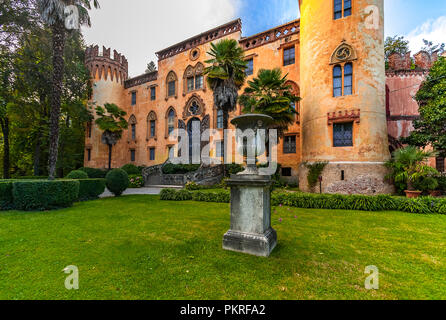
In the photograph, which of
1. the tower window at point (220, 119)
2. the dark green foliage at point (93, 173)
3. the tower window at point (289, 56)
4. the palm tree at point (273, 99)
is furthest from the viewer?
the dark green foliage at point (93, 173)

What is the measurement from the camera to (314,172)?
1166 cm

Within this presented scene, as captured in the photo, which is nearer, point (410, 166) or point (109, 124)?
point (410, 166)

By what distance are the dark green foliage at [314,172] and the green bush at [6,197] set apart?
49.3ft

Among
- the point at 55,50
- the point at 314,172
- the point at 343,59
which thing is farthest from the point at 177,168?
the point at 343,59

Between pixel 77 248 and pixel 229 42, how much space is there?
14167mm

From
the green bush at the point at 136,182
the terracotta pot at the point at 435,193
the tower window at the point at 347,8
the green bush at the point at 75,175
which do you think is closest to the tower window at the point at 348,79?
the tower window at the point at 347,8

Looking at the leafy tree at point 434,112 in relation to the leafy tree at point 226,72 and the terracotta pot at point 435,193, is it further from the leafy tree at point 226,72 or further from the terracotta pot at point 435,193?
the leafy tree at point 226,72

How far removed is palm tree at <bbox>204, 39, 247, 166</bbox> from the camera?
13297 millimetres

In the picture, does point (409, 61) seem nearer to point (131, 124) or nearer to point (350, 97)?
point (350, 97)

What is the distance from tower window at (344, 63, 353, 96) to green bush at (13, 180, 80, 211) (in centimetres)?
1566

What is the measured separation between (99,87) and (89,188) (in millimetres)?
20790

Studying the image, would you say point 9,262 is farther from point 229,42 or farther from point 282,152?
point 282,152

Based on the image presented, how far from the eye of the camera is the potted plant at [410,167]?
Result: 924cm

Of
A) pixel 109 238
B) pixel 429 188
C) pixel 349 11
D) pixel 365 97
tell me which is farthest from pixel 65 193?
pixel 349 11
